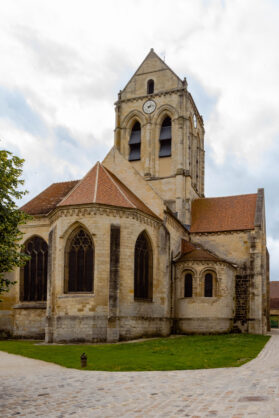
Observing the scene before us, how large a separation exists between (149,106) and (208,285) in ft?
61.4

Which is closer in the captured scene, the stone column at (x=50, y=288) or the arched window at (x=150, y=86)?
the stone column at (x=50, y=288)

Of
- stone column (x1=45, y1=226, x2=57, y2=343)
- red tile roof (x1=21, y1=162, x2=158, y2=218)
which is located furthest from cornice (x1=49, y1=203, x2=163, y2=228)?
stone column (x1=45, y1=226, x2=57, y2=343)

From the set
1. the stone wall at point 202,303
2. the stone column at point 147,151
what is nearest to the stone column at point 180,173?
the stone column at point 147,151

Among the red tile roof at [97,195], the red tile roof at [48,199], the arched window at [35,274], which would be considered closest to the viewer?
the red tile roof at [97,195]

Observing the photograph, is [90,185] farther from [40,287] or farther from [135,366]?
[135,366]

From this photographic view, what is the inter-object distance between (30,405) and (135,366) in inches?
231

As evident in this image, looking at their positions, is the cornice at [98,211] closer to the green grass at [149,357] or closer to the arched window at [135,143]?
the green grass at [149,357]

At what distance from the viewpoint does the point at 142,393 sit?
10.0 meters

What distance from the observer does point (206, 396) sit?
927 cm

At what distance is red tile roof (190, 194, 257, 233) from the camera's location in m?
36.3

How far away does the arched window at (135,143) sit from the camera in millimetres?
41281

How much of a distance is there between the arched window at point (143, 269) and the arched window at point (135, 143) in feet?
47.8

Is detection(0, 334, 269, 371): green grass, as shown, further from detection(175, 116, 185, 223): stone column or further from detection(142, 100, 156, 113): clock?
detection(142, 100, 156, 113): clock

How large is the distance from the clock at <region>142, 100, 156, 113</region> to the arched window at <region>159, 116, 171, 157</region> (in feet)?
5.24
